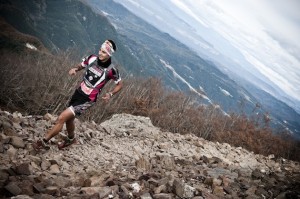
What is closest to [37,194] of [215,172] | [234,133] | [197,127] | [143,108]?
[215,172]

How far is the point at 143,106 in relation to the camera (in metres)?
59.0

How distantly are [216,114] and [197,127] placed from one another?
1790cm

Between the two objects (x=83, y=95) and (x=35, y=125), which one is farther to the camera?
(x=35, y=125)

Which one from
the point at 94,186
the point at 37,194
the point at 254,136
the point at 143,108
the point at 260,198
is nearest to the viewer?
the point at 37,194

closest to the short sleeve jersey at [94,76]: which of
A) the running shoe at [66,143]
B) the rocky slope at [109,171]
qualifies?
the running shoe at [66,143]

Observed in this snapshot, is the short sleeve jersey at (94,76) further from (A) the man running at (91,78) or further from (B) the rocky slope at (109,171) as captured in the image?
A: (B) the rocky slope at (109,171)

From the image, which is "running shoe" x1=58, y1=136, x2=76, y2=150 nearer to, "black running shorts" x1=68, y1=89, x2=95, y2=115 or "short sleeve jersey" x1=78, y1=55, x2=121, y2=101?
"black running shorts" x1=68, y1=89, x2=95, y2=115

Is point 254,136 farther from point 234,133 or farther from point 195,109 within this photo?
point 195,109

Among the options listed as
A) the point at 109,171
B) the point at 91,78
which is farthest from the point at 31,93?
the point at 109,171

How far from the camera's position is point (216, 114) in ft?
252

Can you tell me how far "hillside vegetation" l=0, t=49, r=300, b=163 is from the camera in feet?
109

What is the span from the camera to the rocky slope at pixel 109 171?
5477 mm

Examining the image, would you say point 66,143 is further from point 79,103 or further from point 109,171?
point 109,171

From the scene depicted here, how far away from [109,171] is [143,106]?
5162 centimetres
